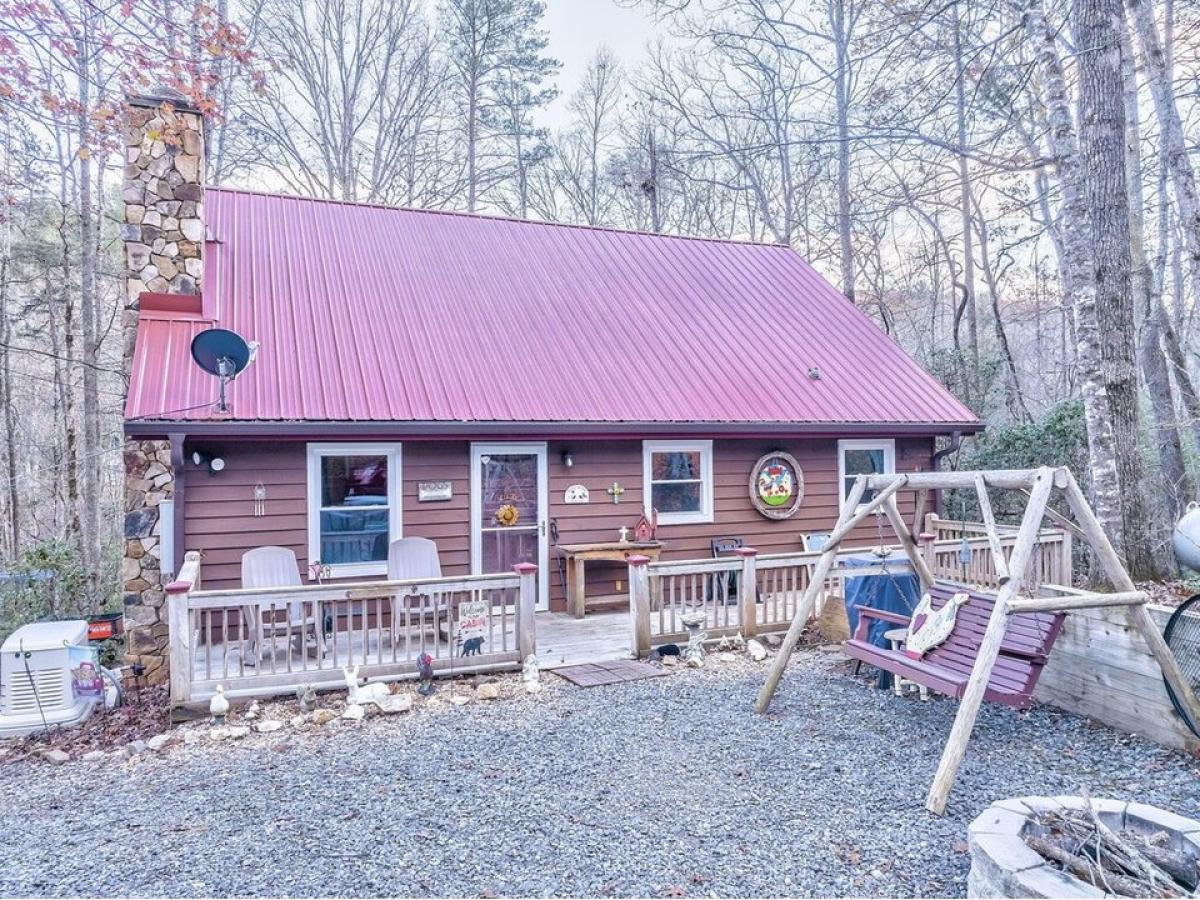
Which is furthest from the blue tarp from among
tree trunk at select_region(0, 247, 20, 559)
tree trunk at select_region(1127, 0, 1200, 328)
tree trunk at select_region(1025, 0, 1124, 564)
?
tree trunk at select_region(0, 247, 20, 559)

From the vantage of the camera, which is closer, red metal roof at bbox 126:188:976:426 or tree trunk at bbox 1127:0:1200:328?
red metal roof at bbox 126:188:976:426

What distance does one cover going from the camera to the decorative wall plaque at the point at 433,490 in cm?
769

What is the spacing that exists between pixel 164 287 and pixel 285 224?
8.75 feet

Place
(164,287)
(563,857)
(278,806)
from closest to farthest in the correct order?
(563,857)
(278,806)
(164,287)

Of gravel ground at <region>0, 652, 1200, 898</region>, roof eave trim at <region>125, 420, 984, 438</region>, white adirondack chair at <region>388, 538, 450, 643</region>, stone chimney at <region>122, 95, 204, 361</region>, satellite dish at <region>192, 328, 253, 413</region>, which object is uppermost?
stone chimney at <region>122, 95, 204, 361</region>

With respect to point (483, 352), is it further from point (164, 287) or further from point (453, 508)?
point (164, 287)

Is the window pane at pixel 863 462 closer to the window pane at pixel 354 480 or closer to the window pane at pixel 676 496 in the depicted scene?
the window pane at pixel 676 496

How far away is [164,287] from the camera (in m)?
7.72

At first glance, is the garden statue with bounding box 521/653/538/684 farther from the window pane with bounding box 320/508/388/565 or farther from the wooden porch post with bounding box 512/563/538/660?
the window pane with bounding box 320/508/388/565

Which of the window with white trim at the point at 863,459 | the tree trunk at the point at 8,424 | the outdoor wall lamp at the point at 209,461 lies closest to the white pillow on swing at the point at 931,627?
the window with white trim at the point at 863,459

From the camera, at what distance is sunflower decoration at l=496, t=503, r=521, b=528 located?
8.04m

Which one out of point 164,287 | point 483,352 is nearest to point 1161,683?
point 483,352

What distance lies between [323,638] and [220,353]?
2.67 metres

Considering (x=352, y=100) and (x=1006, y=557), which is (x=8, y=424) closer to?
(x=352, y=100)
